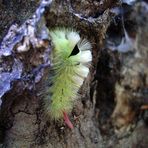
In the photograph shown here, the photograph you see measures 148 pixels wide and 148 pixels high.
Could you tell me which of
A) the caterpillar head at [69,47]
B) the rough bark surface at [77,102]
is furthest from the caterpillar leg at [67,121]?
the caterpillar head at [69,47]

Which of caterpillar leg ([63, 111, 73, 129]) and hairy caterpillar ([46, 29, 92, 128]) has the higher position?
hairy caterpillar ([46, 29, 92, 128])

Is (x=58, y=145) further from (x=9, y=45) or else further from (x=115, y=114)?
(x=115, y=114)

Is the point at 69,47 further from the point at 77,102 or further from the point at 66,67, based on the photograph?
the point at 77,102

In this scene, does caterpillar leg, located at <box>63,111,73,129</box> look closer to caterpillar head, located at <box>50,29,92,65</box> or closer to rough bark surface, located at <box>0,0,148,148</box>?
rough bark surface, located at <box>0,0,148,148</box>

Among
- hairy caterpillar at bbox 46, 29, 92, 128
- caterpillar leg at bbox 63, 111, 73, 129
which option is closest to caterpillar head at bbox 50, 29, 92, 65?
hairy caterpillar at bbox 46, 29, 92, 128

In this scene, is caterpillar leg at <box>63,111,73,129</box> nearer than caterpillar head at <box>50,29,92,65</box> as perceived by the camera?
No

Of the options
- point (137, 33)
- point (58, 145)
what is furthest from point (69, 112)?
point (137, 33)

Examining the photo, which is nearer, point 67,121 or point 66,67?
point 66,67

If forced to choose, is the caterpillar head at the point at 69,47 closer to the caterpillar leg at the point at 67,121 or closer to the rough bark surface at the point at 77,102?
the rough bark surface at the point at 77,102

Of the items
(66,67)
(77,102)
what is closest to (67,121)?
(77,102)
